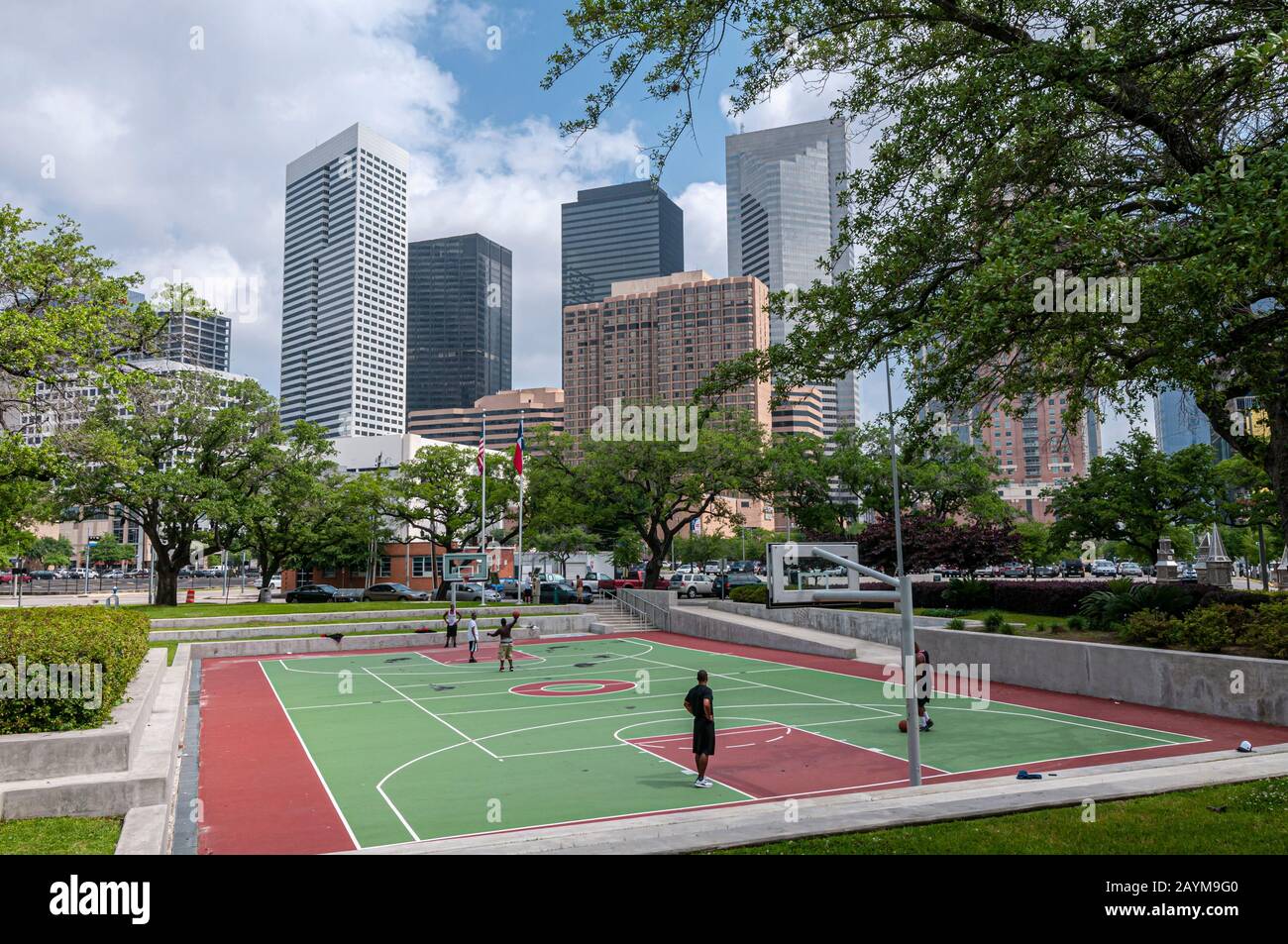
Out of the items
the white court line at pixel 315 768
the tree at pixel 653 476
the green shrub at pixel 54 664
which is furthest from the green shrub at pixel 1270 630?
the tree at pixel 653 476

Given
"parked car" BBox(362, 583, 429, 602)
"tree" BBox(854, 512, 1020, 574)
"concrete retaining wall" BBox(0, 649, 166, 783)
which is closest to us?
"concrete retaining wall" BBox(0, 649, 166, 783)

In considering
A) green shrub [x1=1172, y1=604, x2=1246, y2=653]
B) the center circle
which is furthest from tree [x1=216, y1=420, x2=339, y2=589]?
green shrub [x1=1172, y1=604, x2=1246, y2=653]

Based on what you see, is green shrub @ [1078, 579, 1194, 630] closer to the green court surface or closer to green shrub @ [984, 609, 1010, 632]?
green shrub @ [984, 609, 1010, 632]

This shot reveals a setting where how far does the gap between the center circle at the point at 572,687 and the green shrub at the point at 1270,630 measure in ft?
49.0

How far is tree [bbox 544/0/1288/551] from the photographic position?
894 cm

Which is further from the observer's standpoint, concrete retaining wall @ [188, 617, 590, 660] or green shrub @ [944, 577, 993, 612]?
green shrub @ [944, 577, 993, 612]

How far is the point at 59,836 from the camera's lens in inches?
368

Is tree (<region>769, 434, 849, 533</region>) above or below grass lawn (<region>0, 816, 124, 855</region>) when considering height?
above

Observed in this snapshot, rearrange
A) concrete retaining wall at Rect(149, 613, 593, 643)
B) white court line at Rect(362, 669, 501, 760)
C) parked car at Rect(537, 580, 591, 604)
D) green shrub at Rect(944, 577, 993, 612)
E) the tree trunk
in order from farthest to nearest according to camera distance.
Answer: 1. parked car at Rect(537, 580, 591, 604)
2. the tree trunk
3. green shrub at Rect(944, 577, 993, 612)
4. concrete retaining wall at Rect(149, 613, 593, 643)
5. white court line at Rect(362, 669, 501, 760)

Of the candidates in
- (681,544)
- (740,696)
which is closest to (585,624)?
(740,696)

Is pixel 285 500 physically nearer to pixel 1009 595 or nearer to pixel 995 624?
pixel 1009 595

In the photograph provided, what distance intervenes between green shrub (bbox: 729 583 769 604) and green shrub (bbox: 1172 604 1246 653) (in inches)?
912

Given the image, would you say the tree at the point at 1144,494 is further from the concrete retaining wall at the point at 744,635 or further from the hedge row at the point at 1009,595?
the concrete retaining wall at the point at 744,635
